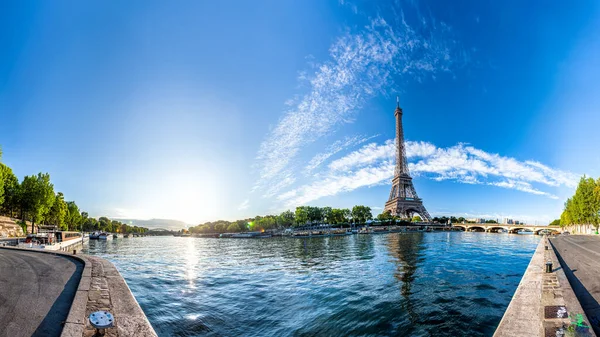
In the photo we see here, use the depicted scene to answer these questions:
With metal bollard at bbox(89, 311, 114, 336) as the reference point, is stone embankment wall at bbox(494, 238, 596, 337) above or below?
below

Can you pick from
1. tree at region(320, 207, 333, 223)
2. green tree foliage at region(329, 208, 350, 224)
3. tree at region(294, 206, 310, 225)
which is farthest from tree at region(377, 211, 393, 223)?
tree at region(294, 206, 310, 225)

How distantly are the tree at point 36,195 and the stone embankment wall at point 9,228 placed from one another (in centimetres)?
331

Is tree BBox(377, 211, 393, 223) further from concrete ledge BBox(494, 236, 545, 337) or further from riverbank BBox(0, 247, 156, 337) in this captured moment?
riverbank BBox(0, 247, 156, 337)

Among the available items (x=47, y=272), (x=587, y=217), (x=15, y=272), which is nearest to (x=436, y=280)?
(x=47, y=272)

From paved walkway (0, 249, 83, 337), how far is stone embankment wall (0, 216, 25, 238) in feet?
201

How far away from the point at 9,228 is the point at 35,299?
242 feet

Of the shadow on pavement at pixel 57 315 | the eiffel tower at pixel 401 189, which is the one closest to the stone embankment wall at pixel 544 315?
the shadow on pavement at pixel 57 315

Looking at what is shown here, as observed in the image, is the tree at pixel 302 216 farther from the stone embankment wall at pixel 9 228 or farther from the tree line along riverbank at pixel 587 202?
A: the stone embankment wall at pixel 9 228

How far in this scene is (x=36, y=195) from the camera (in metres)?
62.2

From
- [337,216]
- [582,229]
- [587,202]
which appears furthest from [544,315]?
[337,216]

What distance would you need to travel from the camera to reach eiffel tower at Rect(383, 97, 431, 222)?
13475 cm

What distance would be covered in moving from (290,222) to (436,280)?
166029 millimetres

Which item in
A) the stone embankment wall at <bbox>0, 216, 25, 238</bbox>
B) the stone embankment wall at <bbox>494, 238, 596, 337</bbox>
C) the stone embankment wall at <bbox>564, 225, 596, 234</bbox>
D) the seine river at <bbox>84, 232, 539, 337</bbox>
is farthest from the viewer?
the stone embankment wall at <bbox>564, 225, 596, 234</bbox>

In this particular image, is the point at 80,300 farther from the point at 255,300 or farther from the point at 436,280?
the point at 436,280
